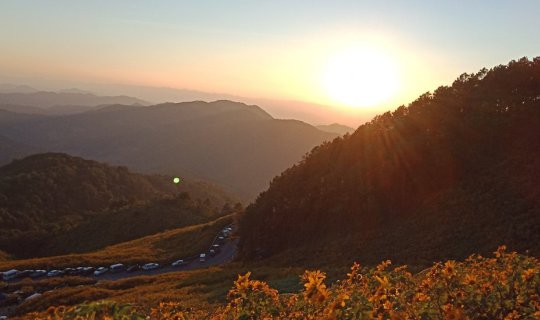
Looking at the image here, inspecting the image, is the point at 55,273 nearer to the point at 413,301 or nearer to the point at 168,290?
the point at 168,290

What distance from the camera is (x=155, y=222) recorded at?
361ft

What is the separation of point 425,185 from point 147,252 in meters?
47.8

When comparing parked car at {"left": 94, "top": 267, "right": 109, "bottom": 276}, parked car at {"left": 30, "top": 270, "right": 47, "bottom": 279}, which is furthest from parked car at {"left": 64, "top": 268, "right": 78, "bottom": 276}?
parked car at {"left": 94, "top": 267, "right": 109, "bottom": 276}

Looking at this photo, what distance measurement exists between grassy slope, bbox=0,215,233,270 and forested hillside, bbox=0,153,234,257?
2694 centimetres

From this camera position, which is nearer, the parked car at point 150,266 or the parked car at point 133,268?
the parked car at point 133,268

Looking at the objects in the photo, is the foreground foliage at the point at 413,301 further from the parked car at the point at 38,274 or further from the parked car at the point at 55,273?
the parked car at the point at 38,274

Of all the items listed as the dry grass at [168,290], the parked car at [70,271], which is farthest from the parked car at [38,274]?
the dry grass at [168,290]

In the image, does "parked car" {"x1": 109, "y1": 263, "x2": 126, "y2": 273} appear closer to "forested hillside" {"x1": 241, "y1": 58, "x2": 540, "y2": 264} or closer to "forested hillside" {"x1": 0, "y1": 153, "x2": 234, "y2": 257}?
"forested hillside" {"x1": 241, "y1": 58, "x2": 540, "y2": 264}

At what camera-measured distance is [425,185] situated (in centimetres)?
4044

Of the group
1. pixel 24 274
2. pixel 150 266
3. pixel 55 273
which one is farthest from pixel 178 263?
pixel 24 274

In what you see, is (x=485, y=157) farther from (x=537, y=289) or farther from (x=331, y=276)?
(x=537, y=289)

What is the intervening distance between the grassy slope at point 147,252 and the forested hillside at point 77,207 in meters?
26.9

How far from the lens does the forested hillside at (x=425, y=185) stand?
1266 inches

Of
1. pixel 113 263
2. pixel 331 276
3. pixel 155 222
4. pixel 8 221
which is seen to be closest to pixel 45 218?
pixel 8 221
